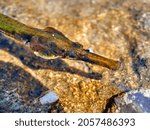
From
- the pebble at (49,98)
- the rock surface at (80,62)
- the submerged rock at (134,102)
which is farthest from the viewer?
the rock surface at (80,62)

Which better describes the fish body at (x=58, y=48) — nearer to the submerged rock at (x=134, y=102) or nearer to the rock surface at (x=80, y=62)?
the submerged rock at (x=134, y=102)

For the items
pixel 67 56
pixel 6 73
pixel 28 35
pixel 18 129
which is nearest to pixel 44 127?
pixel 18 129

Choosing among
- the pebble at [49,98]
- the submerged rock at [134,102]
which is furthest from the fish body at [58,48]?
the pebble at [49,98]

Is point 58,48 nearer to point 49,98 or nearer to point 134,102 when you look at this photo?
point 49,98

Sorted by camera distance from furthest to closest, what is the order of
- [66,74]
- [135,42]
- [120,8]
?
1. [120,8]
2. [135,42]
3. [66,74]

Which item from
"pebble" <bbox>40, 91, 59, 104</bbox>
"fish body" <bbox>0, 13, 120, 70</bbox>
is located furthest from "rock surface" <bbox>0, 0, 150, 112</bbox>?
"fish body" <bbox>0, 13, 120, 70</bbox>

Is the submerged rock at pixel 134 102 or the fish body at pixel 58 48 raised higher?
the fish body at pixel 58 48

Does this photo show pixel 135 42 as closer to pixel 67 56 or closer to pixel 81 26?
pixel 81 26

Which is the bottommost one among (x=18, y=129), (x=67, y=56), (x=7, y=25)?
(x=18, y=129)

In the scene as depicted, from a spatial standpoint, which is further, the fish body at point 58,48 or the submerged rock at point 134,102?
the submerged rock at point 134,102
